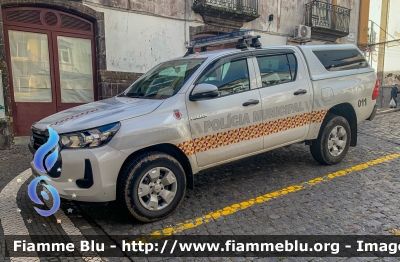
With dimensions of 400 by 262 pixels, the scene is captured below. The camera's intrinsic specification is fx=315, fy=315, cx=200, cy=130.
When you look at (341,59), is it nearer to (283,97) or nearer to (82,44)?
(283,97)

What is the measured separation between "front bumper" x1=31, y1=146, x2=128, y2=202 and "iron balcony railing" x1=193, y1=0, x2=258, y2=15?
8.69m

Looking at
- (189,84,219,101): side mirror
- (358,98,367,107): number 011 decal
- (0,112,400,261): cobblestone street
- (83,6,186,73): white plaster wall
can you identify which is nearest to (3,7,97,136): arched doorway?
(83,6,186,73): white plaster wall

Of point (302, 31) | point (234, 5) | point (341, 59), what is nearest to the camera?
point (341, 59)

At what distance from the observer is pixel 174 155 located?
3.73 m

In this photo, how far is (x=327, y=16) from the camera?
602 inches

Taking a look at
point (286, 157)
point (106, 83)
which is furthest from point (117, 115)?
point (106, 83)

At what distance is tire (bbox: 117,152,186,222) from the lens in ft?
10.7

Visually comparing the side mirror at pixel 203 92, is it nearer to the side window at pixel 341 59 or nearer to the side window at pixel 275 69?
the side window at pixel 275 69

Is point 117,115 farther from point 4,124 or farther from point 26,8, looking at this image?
point 26,8

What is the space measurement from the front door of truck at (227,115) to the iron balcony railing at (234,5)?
7.23 m

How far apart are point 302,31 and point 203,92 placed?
11.8 m

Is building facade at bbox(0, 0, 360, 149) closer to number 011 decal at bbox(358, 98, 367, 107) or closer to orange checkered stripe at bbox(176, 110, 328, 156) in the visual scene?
orange checkered stripe at bbox(176, 110, 328, 156)

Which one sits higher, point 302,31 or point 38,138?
point 302,31

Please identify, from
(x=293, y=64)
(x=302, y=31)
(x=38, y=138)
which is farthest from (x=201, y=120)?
(x=302, y=31)
